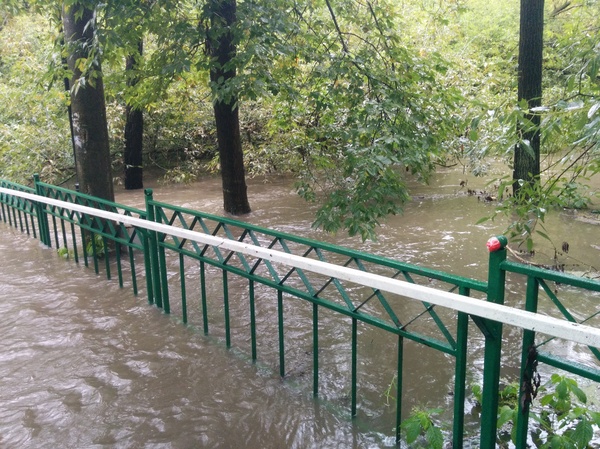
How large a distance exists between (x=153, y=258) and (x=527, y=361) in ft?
11.2

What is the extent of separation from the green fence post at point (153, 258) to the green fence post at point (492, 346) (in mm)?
3148

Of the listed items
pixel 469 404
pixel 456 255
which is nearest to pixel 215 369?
pixel 469 404

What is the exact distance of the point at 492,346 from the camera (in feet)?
7.50

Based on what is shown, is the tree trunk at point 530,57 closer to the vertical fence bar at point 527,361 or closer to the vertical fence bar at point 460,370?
the vertical fence bar at point 460,370

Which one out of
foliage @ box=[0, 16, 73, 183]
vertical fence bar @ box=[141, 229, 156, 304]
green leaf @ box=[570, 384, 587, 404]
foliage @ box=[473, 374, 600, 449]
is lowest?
foliage @ box=[473, 374, 600, 449]

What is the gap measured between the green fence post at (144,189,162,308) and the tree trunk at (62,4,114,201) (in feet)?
7.09

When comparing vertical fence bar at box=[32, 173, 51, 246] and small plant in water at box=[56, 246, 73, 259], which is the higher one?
vertical fence bar at box=[32, 173, 51, 246]

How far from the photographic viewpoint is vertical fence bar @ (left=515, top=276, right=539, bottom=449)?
2127 mm

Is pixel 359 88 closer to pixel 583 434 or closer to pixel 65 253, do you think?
pixel 583 434

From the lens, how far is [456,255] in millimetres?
7031

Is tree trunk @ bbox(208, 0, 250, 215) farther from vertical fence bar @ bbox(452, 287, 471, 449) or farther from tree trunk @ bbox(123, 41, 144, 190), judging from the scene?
vertical fence bar @ bbox(452, 287, 471, 449)

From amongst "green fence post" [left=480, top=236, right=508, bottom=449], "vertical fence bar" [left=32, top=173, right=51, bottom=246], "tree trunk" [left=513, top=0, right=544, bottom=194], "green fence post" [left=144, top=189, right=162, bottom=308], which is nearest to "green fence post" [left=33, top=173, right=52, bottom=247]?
"vertical fence bar" [left=32, top=173, right=51, bottom=246]

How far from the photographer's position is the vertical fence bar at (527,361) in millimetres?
2127

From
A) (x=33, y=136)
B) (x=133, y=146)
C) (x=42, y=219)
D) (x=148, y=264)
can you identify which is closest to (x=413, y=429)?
(x=148, y=264)
